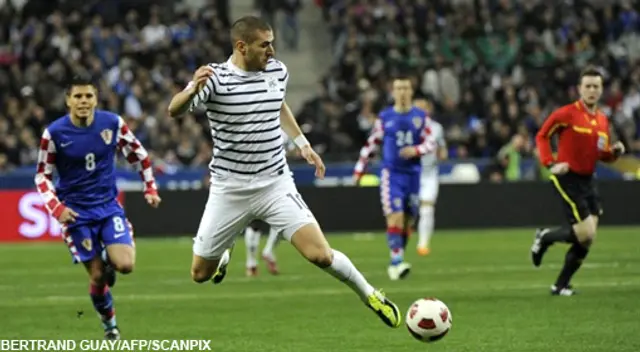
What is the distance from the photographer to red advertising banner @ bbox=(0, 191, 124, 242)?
25469mm

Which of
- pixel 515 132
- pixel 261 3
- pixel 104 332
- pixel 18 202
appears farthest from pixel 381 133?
pixel 261 3

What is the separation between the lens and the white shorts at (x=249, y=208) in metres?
10.5

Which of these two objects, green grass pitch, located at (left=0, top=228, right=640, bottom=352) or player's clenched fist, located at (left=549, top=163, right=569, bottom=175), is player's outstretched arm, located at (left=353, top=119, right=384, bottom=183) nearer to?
green grass pitch, located at (left=0, top=228, right=640, bottom=352)

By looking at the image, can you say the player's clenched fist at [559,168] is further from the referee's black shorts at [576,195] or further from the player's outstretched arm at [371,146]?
the player's outstretched arm at [371,146]

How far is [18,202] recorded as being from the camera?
25.3 m

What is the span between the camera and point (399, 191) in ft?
58.6

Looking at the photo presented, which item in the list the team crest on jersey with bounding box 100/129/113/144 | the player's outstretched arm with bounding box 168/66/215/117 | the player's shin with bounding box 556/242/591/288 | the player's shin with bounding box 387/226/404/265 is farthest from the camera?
the player's shin with bounding box 387/226/404/265

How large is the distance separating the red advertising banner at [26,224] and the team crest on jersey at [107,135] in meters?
13.6

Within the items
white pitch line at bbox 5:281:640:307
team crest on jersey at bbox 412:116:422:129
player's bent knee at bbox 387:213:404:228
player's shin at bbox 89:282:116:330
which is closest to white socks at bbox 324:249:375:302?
player's shin at bbox 89:282:116:330

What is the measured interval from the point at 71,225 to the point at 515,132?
790 inches

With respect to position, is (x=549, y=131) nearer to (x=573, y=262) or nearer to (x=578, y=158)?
(x=578, y=158)

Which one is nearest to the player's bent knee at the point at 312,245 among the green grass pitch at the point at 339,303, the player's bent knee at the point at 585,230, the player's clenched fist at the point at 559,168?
the green grass pitch at the point at 339,303

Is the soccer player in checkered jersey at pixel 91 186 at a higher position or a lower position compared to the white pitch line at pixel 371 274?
higher

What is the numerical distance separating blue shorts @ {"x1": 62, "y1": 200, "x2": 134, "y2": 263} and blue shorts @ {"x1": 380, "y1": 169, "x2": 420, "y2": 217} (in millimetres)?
6254
